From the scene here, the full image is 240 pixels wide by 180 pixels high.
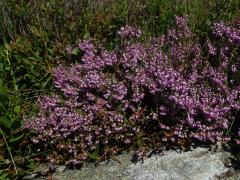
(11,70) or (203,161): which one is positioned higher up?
(11,70)

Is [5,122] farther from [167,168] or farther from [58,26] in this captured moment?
[167,168]

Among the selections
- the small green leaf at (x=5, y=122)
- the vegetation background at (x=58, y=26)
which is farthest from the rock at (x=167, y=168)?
the vegetation background at (x=58, y=26)

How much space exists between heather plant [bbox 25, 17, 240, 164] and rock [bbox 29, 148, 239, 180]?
3.7 inches

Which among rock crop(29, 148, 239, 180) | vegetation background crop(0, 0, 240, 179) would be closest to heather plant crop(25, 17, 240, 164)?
rock crop(29, 148, 239, 180)

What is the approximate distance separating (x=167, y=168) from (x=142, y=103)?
0.59m

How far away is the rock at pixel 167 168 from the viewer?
365cm

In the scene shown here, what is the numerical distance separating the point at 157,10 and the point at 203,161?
173cm

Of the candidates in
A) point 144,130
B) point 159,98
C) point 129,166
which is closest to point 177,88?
point 159,98

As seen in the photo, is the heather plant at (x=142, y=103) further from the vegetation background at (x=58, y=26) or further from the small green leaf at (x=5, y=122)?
the vegetation background at (x=58, y=26)

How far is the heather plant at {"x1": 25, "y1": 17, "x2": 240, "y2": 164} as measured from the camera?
3662 mm

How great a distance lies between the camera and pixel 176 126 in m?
3.68

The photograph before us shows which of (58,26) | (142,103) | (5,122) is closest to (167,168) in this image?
(142,103)

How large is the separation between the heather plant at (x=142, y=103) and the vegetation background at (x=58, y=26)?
0.33 meters

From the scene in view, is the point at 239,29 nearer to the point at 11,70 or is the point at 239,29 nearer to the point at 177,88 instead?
the point at 177,88
